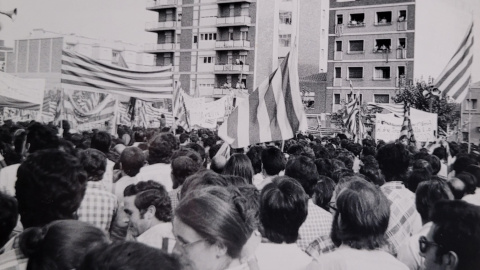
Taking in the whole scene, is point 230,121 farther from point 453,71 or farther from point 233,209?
point 233,209

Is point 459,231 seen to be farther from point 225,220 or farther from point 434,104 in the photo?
point 434,104

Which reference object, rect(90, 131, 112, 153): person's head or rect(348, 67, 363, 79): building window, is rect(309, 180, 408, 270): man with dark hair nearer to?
rect(90, 131, 112, 153): person's head

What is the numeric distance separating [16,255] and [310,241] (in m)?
2.37

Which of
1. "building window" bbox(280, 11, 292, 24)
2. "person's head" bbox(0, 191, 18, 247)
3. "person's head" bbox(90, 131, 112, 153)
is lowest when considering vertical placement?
"person's head" bbox(0, 191, 18, 247)

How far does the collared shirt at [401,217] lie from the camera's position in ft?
13.5

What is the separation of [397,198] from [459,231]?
5.97 ft

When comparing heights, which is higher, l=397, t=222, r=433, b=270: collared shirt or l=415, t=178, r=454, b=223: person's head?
l=415, t=178, r=454, b=223: person's head

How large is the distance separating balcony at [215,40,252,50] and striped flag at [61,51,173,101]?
3865 centimetres

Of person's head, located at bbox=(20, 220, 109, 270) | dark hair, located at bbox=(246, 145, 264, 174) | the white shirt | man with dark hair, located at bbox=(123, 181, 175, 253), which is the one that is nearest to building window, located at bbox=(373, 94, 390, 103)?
dark hair, located at bbox=(246, 145, 264, 174)

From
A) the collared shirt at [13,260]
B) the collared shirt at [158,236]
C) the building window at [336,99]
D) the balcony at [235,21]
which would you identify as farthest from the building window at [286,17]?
the collared shirt at [13,260]

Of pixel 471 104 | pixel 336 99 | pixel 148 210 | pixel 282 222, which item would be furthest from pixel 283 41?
pixel 282 222

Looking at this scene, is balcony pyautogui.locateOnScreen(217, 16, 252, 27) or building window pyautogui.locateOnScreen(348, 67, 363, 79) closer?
building window pyautogui.locateOnScreen(348, 67, 363, 79)

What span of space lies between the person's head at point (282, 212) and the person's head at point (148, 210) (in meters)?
0.80

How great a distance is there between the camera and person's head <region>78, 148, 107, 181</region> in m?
4.56
